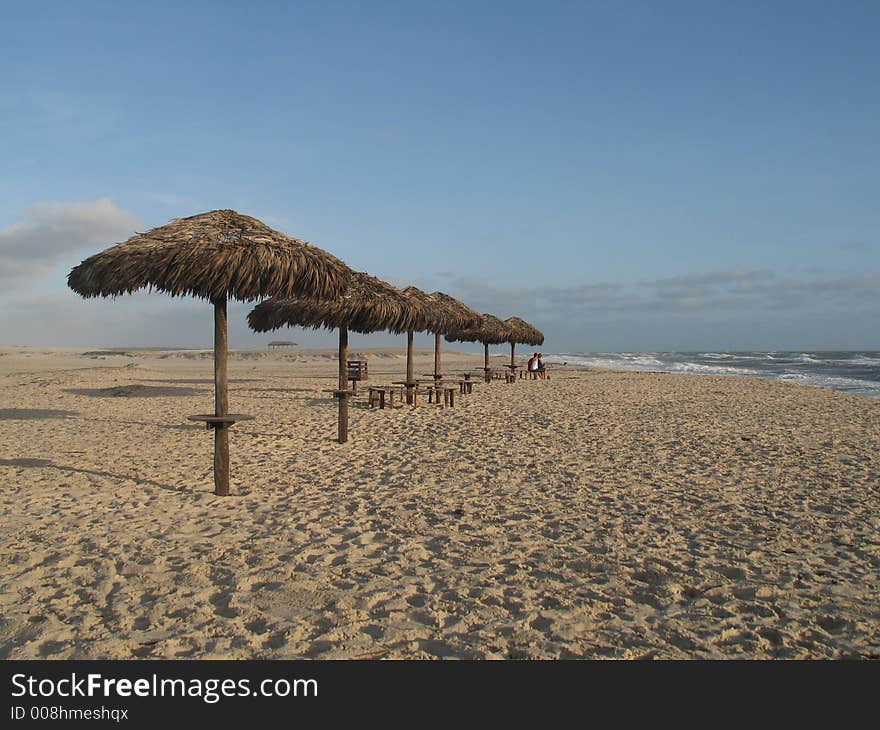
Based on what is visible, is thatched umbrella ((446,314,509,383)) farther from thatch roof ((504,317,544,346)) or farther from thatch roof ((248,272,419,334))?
thatch roof ((248,272,419,334))

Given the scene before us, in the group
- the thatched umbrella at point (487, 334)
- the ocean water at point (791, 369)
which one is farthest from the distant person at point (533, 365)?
the ocean water at point (791, 369)

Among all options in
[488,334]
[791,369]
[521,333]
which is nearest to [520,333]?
[521,333]

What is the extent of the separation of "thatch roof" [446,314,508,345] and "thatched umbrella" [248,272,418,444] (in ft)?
28.8

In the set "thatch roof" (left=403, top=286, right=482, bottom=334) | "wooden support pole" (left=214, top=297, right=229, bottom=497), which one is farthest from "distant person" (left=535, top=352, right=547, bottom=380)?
"wooden support pole" (left=214, top=297, right=229, bottom=497)

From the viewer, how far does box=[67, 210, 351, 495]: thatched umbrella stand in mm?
5305

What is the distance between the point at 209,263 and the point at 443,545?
325cm

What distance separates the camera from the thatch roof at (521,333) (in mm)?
22556

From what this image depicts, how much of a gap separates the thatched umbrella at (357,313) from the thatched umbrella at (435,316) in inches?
19.7

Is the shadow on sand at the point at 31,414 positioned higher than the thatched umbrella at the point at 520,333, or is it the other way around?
the thatched umbrella at the point at 520,333

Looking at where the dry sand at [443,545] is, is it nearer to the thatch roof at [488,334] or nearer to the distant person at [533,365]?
the thatch roof at [488,334]

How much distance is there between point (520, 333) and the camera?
2339 centimetres

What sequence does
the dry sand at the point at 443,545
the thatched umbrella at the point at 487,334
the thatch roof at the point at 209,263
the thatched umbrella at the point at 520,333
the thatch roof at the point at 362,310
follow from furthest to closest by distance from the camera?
1. the thatched umbrella at the point at 520,333
2. the thatched umbrella at the point at 487,334
3. the thatch roof at the point at 362,310
4. the thatch roof at the point at 209,263
5. the dry sand at the point at 443,545
